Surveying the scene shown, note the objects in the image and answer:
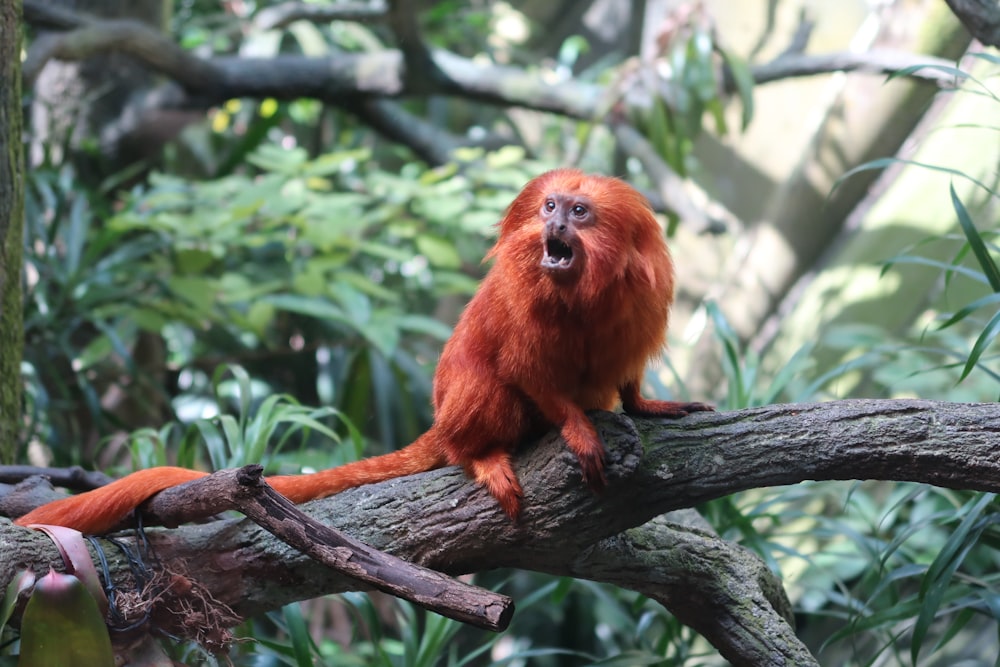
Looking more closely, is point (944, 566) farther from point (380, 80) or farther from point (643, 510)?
point (380, 80)

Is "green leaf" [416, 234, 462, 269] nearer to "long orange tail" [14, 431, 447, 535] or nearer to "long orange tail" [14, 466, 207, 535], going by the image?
"long orange tail" [14, 431, 447, 535]

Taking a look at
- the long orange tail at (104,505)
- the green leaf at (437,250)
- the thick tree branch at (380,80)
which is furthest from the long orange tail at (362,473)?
the thick tree branch at (380,80)

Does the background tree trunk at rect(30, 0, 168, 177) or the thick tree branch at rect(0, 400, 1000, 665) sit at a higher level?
the background tree trunk at rect(30, 0, 168, 177)

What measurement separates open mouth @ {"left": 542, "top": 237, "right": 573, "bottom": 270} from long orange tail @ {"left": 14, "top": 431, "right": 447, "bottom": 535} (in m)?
0.67

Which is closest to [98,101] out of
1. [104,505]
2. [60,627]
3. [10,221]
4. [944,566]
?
[10,221]

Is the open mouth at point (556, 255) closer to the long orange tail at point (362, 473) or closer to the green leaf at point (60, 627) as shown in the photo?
the long orange tail at point (362, 473)

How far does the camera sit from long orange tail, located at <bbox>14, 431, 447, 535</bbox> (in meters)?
1.89

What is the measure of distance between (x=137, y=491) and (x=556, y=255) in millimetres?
1054

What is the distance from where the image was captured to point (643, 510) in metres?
1.81

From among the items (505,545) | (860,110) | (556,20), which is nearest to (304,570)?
(505,545)

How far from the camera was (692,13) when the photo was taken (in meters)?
4.36

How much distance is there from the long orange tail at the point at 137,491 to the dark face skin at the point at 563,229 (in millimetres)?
680

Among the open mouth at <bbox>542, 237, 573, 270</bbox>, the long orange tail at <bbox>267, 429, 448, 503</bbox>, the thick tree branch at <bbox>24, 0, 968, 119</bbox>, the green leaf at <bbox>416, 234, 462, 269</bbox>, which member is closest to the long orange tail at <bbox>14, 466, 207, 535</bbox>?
the long orange tail at <bbox>267, 429, 448, 503</bbox>

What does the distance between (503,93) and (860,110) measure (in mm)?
1940
